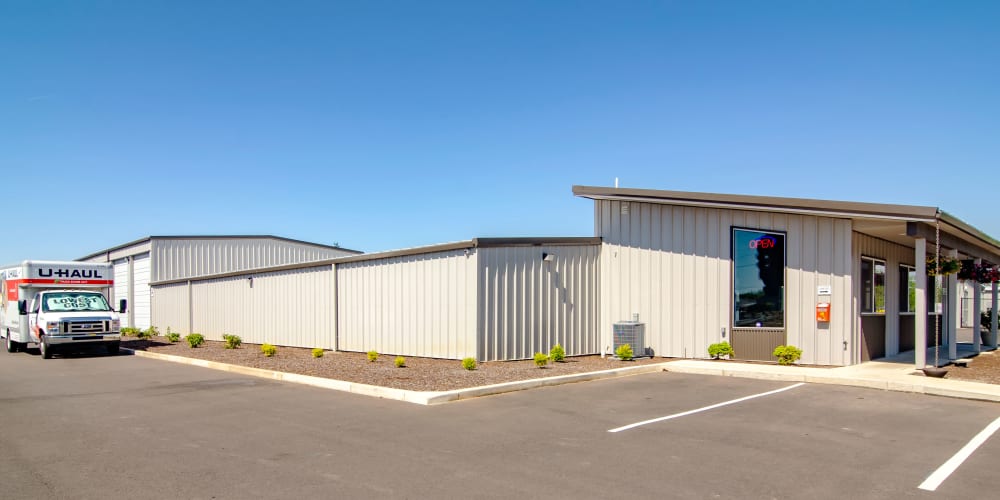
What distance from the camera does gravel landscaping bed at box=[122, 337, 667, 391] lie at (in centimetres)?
1217

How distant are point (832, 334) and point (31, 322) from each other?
2232 cm

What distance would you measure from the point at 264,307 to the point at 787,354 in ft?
56.1

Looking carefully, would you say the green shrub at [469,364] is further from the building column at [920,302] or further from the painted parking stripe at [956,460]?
the building column at [920,302]

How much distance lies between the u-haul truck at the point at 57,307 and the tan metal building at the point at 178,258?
9063mm

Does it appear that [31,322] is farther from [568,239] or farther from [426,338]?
[568,239]

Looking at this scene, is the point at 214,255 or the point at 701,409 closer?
the point at 701,409

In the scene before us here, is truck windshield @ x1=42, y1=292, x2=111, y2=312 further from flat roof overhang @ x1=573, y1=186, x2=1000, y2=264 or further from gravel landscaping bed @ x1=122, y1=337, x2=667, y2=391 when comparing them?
flat roof overhang @ x1=573, y1=186, x2=1000, y2=264

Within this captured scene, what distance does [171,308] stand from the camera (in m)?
30.5

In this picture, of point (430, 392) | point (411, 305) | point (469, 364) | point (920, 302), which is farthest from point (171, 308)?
point (920, 302)

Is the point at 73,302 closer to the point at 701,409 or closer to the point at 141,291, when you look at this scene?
the point at 141,291

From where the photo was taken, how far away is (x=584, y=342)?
16.9 m

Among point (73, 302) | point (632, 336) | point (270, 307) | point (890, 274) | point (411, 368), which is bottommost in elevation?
point (411, 368)

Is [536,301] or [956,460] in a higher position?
[536,301]

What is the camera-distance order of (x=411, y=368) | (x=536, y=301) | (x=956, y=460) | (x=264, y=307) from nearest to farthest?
(x=956, y=460) < (x=411, y=368) < (x=536, y=301) < (x=264, y=307)
